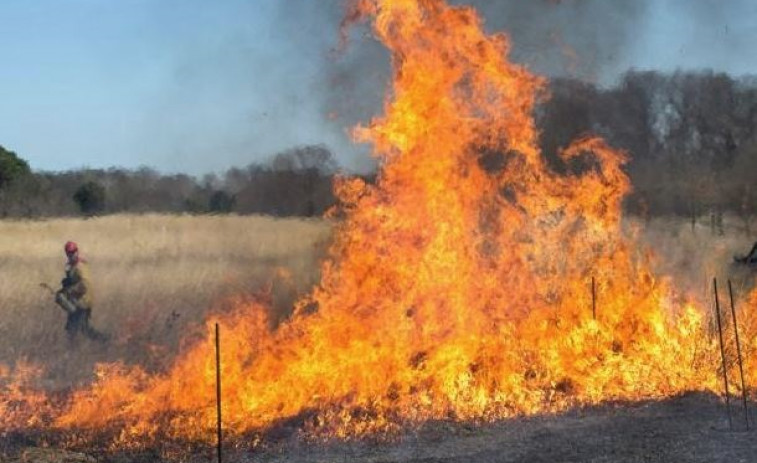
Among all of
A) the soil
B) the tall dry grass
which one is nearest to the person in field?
the tall dry grass

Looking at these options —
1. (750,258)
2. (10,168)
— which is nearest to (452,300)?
(750,258)

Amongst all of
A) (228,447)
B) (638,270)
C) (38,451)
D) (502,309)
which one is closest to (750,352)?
A: (638,270)

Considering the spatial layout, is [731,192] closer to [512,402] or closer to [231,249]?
[512,402]

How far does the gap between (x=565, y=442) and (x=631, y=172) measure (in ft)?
33.0

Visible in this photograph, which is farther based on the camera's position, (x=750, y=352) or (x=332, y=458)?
(x=750, y=352)

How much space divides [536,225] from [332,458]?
212 inches

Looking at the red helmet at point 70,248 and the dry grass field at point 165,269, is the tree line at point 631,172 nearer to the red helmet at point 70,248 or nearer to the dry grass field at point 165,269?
the dry grass field at point 165,269

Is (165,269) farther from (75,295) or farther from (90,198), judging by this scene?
(75,295)

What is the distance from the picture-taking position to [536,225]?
1129 centimetres

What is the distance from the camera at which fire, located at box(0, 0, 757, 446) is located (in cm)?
914

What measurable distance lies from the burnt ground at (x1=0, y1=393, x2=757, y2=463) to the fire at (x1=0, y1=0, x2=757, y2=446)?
0.53m

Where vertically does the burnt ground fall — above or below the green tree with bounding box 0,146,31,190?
below

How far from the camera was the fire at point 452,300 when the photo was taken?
9.14 m

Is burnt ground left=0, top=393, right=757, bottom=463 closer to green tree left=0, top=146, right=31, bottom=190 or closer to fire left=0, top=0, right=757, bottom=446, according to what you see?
fire left=0, top=0, right=757, bottom=446
